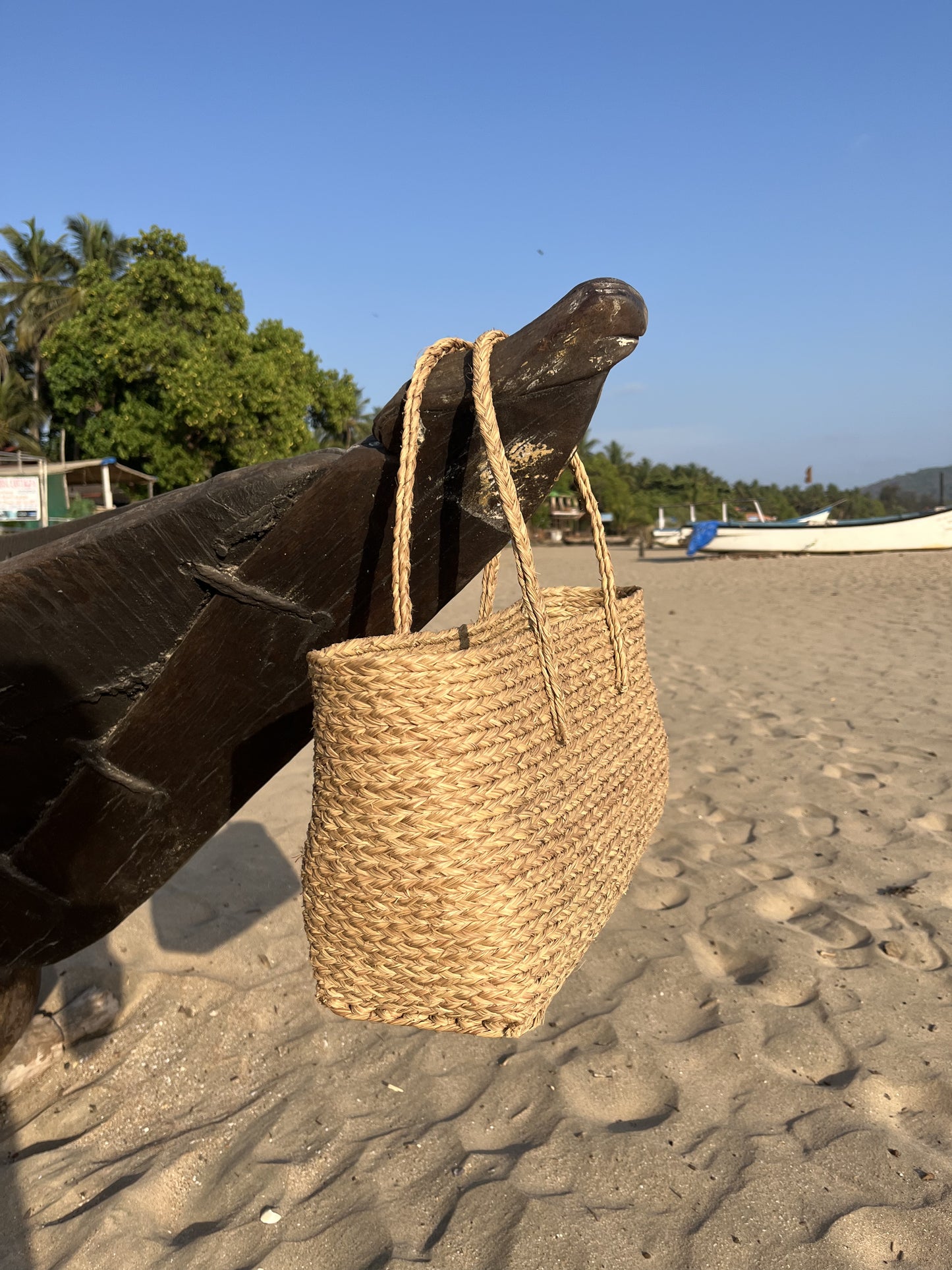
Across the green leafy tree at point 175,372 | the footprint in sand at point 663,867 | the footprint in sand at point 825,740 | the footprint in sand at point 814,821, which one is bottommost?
the footprint in sand at point 663,867

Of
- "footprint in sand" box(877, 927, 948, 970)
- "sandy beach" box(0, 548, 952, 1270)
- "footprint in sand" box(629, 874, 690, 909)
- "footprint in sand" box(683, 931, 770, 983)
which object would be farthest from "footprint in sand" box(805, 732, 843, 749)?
"footprint in sand" box(683, 931, 770, 983)

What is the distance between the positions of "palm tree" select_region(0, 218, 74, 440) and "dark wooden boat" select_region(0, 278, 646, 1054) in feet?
106

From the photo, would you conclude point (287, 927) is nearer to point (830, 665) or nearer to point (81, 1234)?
point (81, 1234)

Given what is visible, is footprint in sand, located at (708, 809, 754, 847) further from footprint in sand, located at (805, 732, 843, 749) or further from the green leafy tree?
the green leafy tree

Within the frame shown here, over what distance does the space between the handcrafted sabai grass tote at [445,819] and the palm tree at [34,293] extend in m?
32.8

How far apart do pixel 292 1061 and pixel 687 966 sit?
112 centimetres

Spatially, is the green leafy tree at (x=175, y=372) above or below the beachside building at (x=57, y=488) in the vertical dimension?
above

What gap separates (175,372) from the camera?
22.1 m

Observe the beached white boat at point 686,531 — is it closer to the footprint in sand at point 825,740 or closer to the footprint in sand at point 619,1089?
the footprint in sand at point 825,740

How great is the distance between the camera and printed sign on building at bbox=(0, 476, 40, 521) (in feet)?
31.3

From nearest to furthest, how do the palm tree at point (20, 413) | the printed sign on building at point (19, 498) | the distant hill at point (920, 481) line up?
1. the printed sign on building at point (19, 498)
2. the palm tree at point (20, 413)
3. the distant hill at point (920, 481)

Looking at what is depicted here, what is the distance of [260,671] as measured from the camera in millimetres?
1343

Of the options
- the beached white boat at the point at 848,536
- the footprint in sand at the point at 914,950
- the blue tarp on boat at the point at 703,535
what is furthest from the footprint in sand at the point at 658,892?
the blue tarp on boat at the point at 703,535

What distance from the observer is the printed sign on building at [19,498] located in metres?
9.54
